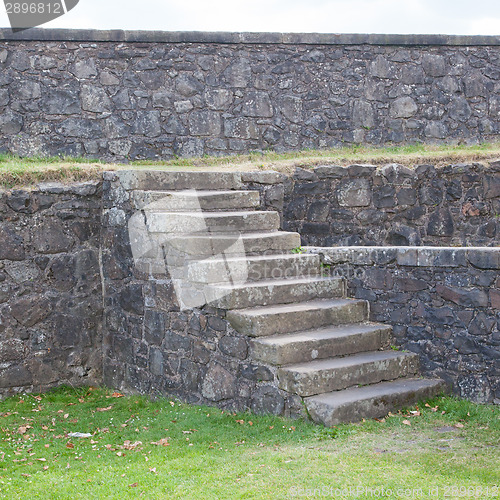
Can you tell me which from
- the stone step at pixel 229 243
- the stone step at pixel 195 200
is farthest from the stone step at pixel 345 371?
the stone step at pixel 195 200

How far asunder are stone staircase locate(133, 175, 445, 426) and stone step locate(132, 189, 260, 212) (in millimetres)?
10

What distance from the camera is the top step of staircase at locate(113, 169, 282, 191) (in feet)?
23.0

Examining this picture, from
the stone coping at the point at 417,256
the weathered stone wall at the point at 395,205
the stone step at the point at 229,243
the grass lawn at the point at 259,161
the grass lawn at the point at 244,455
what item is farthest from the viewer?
the weathered stone wall at the point at 395,205

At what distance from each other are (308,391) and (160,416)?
4.85ft

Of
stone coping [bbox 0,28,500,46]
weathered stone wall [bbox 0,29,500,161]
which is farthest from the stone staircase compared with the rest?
stone coping [bbox 0,28,500,46]

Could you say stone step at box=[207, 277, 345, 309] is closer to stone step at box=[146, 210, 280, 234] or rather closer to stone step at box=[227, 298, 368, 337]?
stone step at box=[227, 298, 368, 337]

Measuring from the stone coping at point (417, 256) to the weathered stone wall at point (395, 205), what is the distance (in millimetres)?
1641

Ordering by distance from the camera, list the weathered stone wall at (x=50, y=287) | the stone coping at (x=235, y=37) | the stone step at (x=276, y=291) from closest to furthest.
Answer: the stone step at (x=276, y=291), the weathered stone wall at (x=50, y=287), the stone coping at (x=235, y=37)

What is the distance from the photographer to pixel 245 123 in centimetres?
986

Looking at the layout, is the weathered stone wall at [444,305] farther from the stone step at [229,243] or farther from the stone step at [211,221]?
the stone step at [211,221]

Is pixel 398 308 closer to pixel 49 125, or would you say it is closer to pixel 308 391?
pixel 308 391

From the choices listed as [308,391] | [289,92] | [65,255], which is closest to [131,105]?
[289,92]

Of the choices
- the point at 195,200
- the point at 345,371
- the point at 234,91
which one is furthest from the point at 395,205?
the point at 345,371

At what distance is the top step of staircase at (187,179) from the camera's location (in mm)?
7008
